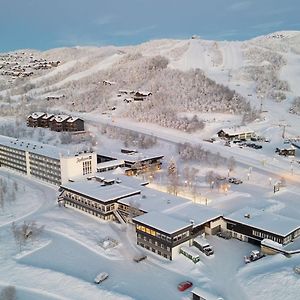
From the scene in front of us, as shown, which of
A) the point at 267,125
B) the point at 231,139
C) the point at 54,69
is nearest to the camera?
the point at 231,139

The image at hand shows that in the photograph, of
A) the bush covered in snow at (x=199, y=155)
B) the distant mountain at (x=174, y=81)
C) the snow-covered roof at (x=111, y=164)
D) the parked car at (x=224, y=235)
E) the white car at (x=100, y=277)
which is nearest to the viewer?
the white car at (x=100, y=277)

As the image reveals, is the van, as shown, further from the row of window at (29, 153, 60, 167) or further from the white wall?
the row of window at (29, 153, 60, 167)

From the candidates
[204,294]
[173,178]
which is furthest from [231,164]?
[204,294]

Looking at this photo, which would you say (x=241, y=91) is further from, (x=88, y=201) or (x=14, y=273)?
(x=14, y=273)

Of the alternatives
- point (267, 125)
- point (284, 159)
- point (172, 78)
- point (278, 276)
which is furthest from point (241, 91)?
point (278, 276)

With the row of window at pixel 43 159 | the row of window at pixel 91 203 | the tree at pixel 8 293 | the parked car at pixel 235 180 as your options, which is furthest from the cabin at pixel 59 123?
the tree at pixel 8 293

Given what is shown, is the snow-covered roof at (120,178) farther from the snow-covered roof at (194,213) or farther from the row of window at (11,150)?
the row of window at (11,150)
